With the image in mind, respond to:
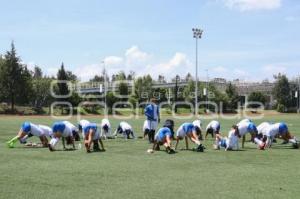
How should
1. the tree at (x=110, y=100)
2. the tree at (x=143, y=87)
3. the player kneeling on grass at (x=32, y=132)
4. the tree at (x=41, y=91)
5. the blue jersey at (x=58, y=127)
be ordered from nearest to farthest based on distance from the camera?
the blue jersey at (x=58, y=127) → the player kneeling on grass at (x=32, y=132) → the tree at (x=110, y=100) → the tree at (x=143, y=87) → the tree at (x=41, y=91)

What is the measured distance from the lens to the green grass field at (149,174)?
10375 mm

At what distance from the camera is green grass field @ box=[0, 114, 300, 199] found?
10.4m

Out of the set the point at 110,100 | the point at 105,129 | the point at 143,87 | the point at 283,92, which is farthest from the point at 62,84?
the point at 105,129

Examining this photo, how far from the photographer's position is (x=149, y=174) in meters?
13.0

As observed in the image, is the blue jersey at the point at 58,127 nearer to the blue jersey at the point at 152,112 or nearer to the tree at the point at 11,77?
the blue jersey at the point at 152,112

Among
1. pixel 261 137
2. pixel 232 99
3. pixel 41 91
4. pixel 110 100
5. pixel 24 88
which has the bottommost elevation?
pixel 261 137

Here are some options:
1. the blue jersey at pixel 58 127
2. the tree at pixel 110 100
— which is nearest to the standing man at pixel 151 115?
the blue jersey at pixel 58 127

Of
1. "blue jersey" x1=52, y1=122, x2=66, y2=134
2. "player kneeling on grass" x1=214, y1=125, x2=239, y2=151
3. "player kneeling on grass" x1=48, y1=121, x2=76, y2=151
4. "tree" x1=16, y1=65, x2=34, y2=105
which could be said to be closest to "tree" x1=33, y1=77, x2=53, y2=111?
"tree" x1=16, y1=65, x2=34, y2=105

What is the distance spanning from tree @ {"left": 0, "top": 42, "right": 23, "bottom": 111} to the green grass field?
65.6 m

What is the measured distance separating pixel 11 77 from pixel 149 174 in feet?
239

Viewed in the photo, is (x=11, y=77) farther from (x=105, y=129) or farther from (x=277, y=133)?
(x=277, y=133)

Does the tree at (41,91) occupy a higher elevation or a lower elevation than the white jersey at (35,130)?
higher

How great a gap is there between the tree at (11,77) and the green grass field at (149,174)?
65.6m

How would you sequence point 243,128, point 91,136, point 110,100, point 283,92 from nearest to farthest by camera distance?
1. point 91,136
2. point 243,128
3. point 110,100
4. point 283,92
